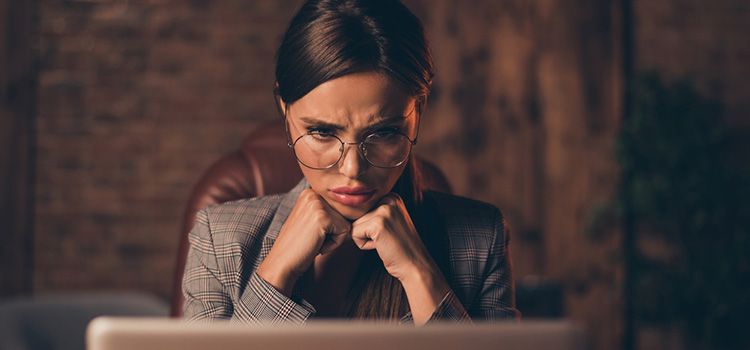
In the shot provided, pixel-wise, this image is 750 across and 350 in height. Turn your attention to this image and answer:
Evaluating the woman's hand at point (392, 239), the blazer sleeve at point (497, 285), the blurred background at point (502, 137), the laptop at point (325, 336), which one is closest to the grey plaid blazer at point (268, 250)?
the blazer sleeve at point (497, 285)

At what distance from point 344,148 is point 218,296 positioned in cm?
38

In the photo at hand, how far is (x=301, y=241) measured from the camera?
122 cm

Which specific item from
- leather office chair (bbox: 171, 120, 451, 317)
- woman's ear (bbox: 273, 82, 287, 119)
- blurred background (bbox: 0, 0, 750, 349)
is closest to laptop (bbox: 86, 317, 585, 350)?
woman's ear (bbox: 273, 82, 287, 119)

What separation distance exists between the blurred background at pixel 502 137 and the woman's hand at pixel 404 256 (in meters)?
1.97

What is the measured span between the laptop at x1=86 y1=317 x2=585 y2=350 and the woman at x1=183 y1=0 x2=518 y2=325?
1.94 feet

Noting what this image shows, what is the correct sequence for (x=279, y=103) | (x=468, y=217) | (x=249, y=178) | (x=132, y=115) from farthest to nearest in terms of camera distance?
(x=132, y=115) < (x=249, y=178) < (x=468, y=217) < (x=279, y=103)

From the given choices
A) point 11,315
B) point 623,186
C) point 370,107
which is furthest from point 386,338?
Result: point 623,186

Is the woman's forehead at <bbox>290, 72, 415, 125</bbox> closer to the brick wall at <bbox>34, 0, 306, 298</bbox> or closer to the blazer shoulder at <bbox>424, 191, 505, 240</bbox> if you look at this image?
the blazer shoulder at <bbox>424, 191, 505, 240</bbox>

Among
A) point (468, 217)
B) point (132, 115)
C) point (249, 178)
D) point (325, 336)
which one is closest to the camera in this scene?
point (325, 336)

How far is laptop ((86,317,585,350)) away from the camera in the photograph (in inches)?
22.9

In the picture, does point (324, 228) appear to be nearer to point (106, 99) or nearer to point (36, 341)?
point (36, 341)

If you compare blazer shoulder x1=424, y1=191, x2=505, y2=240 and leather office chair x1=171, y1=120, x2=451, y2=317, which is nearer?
blazer shoulder x1=424, y1=191, x2=505, y2=240

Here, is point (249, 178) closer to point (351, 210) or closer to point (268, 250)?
point (268, 250)

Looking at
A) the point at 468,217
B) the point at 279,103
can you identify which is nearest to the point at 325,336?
the point at 279,103
